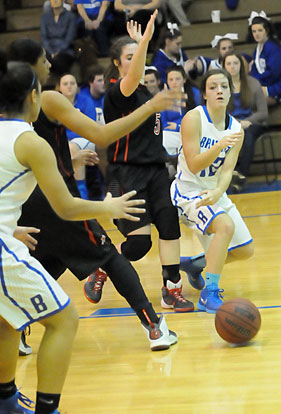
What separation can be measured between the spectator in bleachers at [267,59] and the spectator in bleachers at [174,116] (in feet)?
4.63

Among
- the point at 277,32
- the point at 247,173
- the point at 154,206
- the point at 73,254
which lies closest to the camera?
the point at 73,254

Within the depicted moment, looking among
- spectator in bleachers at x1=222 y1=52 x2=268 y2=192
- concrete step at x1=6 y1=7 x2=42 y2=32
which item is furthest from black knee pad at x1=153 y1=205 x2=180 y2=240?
concrete step at x1=6 y1=7 x2=42 y2=32

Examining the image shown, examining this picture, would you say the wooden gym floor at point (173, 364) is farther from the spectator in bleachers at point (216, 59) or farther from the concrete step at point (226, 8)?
the concrete step at point (226, 8)

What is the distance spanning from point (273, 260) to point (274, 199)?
2872 millimetres

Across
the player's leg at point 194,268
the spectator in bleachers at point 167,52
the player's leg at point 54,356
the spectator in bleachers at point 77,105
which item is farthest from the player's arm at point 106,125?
the spectator in bleachers at point 167,52

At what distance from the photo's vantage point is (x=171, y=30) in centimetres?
1054

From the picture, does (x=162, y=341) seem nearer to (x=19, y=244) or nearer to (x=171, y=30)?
(x=19, y=244)

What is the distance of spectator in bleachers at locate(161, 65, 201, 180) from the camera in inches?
341

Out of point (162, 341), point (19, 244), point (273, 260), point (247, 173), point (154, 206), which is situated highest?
point (19, 244)

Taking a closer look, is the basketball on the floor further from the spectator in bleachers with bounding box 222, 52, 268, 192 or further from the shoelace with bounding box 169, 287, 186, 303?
the spectator in bleachers with bounding box 222, 52, 268, 192

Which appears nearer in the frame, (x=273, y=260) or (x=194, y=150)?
(x=194, y=150)

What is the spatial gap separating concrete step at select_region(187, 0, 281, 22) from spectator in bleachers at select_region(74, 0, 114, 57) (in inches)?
57.8

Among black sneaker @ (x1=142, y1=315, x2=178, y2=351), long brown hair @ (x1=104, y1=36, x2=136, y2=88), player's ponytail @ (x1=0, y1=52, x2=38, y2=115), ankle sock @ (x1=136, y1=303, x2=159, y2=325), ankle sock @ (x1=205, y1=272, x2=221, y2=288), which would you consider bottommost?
Answer: ankle sock @ (x1=205, y1=272, x2=221, y2=288)

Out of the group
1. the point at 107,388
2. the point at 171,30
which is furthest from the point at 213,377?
the point at 171,30
